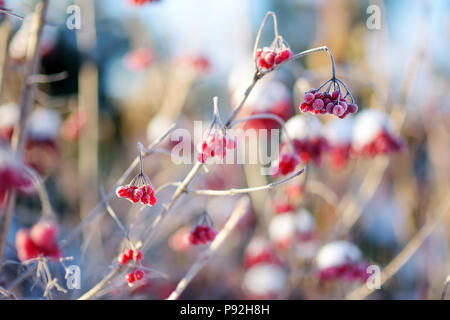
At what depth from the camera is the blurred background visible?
7.50ft

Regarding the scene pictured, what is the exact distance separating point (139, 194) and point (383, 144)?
4.57 feet

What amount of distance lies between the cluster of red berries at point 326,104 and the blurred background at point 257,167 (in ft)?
1.11

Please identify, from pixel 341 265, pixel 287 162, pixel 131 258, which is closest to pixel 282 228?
pixel 341 265

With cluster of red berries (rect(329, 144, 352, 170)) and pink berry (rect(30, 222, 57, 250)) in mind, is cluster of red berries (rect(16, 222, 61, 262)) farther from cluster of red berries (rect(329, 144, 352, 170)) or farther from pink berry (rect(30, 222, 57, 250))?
cluster of red berries (rect(329, 144, 352, 170))

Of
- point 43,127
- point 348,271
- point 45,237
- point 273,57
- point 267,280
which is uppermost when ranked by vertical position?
point 273,57

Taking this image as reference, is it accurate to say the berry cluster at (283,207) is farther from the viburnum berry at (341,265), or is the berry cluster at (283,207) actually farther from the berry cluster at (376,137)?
the berry cluster at (376,137)

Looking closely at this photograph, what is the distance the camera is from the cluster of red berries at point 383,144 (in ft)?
7.04

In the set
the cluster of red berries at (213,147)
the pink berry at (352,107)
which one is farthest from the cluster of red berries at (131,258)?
the pink berry at (352,107)

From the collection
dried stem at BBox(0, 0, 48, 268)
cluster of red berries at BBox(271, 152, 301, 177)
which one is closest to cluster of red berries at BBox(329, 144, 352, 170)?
cluster of red berries at BBox(271, 152, 301, 177)

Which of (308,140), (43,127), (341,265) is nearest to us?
(308,140)

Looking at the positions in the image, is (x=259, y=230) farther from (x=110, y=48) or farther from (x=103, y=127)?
(x=110, y=48)

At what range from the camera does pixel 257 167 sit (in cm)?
350

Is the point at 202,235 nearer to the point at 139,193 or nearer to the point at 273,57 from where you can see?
the point at 139,193

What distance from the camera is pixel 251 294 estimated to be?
2879 millimetres
